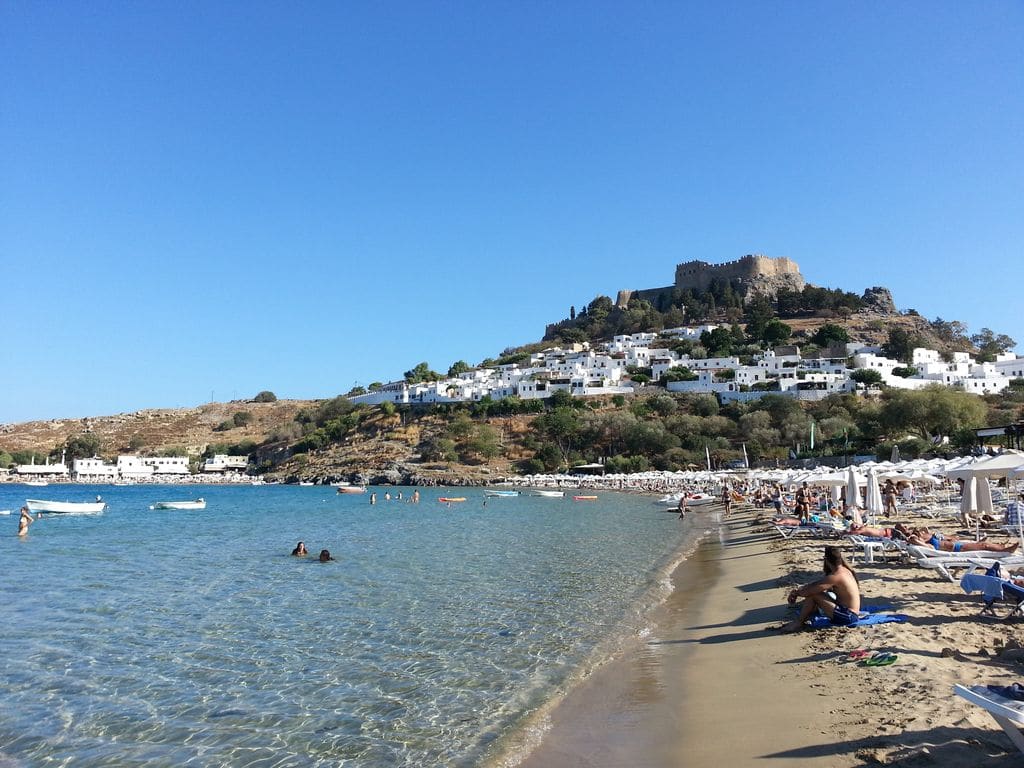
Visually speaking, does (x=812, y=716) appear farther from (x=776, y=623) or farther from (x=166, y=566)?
(x=166, y=566)

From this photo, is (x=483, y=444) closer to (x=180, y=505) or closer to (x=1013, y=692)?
(x=180, y=505)

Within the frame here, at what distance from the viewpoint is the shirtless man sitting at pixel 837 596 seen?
8.29 m

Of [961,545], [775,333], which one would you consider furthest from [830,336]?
[961,545]

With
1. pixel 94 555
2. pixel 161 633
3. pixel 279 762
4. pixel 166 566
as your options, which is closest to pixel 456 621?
pixel 161 633

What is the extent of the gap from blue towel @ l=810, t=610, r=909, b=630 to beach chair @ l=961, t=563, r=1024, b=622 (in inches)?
40.4

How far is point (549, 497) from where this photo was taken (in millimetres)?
50406

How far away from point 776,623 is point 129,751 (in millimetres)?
7535

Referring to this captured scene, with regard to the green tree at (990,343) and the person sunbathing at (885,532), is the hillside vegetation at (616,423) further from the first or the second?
the person sunbathing at (885,532)

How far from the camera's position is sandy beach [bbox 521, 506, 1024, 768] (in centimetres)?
509

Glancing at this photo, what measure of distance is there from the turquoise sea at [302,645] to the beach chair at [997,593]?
4349 millimetres

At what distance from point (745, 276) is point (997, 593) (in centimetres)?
11876

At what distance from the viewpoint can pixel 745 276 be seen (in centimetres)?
12019

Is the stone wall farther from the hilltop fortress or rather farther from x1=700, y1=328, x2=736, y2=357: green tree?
x1=700, y1=328, x2=736, y2=357: green tree

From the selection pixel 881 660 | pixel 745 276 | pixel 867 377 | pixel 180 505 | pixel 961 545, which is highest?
pixel 745 276
